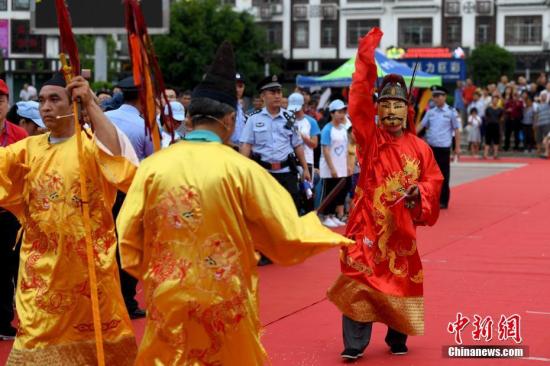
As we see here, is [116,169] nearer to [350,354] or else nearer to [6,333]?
[350,354]

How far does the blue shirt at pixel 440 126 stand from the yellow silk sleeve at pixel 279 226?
1043 cm

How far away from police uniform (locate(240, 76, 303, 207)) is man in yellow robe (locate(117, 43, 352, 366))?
18.4 feet

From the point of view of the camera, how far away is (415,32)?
1986 inches

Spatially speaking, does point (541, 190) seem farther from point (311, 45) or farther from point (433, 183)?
point (311, 45)

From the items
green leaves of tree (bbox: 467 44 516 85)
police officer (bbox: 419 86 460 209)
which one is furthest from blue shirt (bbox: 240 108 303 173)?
green leaves of tree (bbox: 467 44 516 85)

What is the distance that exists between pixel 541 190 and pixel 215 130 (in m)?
14.4

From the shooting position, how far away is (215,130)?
4.14 metres

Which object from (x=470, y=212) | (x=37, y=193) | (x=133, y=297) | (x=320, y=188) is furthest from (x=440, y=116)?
(x=37, y=193)

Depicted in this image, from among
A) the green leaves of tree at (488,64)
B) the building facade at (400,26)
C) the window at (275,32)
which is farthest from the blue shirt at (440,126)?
the window at (275,32)

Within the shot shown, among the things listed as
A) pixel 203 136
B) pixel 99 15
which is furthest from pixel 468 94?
pixel 203 136

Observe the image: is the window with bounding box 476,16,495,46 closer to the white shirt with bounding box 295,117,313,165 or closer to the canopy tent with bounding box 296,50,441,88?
the canopy tent with bounding box 296,50,441,88

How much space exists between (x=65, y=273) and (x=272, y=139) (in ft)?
16.8

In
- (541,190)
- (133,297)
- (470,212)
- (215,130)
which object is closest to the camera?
(215,130)

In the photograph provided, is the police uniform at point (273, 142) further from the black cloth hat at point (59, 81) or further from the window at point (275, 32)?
the window at point (275, 32)
